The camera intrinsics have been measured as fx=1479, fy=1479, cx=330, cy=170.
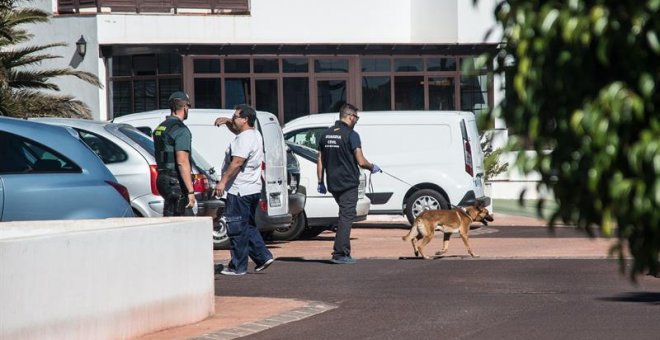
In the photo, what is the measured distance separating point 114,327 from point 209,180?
6842mm

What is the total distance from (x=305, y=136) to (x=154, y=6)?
10940 mm

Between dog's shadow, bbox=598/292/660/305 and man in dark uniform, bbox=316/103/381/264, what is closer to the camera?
dog's shadow, bbox=598/292/660/305

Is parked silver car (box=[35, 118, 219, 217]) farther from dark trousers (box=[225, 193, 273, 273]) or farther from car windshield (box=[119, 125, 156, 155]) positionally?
dark trousers (box=[225, 193, 273, 273])

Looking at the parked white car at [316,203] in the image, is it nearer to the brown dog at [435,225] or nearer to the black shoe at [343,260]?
the brown dog at [435,225]

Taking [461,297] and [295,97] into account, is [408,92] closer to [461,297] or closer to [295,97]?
[295,97]

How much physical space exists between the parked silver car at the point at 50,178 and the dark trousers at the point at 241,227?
8.39 ft

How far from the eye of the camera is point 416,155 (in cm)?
2386

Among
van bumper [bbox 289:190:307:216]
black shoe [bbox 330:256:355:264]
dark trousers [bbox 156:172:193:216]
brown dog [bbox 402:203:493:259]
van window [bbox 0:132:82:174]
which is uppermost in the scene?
van window [bbox 0:132:82:174]

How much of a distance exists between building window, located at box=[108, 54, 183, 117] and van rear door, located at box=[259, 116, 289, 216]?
14.7m

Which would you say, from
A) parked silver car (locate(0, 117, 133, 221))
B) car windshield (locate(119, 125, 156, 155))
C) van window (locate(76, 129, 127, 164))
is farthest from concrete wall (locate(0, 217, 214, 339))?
car windshield (locate(119, 125, 156, 155))

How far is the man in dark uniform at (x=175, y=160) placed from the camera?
14.0 m

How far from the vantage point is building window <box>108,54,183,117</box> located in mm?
32625

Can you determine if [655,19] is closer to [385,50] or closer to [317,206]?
[317,206]

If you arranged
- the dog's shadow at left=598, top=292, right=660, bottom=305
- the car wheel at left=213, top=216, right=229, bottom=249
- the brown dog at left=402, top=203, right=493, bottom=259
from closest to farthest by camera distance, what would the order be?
1. the dog's shadow at left=598, top=292, right=660, bottom=305
2. the brown dog at left=402, top=203, right=493, bottom=259
3. the car wheel at left=213, top=216, right=229, bottom=249
